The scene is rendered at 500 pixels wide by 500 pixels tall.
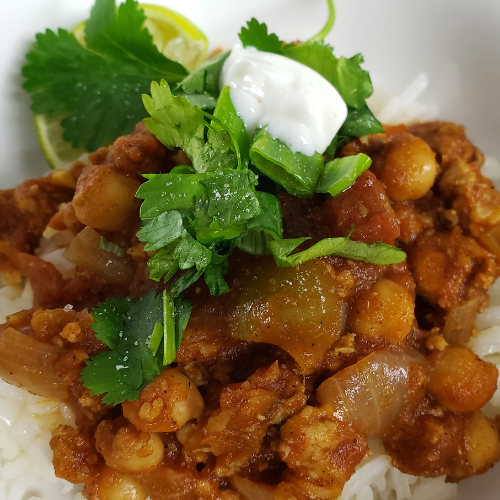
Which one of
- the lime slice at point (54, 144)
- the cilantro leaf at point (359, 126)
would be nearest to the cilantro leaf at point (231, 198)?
the cilantro leaf at point (359, 126)

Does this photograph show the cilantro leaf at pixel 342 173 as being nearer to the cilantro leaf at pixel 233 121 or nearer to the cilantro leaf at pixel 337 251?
the cilantro leaf at pixel 337 251

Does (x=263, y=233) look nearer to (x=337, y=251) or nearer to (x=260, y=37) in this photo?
(x=337, y=251)

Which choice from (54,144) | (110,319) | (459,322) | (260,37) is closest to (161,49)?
(260,37)

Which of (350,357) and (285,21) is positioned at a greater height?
(285,21)

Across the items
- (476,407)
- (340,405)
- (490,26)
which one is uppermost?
(490,26)

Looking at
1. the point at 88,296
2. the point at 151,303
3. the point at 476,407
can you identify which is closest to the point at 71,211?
the point at 88,296

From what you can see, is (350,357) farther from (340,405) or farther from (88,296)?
(88,296)

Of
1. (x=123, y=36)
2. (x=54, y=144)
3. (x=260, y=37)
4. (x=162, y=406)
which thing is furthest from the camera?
(x=54, y=144)
